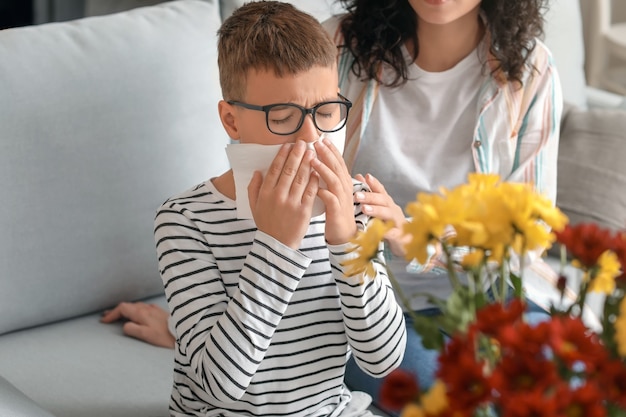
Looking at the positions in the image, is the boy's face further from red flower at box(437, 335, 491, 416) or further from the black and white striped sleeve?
red flower at box(437, 335, 491, 416)

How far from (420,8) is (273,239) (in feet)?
2.10

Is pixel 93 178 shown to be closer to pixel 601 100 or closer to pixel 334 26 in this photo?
pixel 334 26

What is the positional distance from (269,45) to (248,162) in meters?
0.15

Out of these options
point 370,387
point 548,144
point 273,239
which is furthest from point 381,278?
point 548,144

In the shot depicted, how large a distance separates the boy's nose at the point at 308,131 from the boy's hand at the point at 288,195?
0.09 ft

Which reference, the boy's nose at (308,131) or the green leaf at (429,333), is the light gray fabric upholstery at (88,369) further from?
the green leaf at (429,333)

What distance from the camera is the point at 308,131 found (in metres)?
1.14

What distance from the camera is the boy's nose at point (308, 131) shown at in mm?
1136

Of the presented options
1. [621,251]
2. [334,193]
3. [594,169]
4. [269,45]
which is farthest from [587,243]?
[594,169]

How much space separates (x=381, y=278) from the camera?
3.99 feet

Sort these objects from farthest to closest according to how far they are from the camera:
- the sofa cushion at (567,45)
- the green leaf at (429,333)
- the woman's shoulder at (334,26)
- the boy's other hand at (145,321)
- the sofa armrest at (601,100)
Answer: the sofa armrest at (601,100) < the sofa cushion at (567,45) < the woman's shoulder at (334,26) < the boy's other hand at (145,321) < the green leaf at (429,333)

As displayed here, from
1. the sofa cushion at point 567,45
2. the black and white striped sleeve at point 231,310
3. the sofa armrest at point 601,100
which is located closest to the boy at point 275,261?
the black and white striped sleeve at point 231,310

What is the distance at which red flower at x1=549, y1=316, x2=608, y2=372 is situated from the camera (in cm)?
62

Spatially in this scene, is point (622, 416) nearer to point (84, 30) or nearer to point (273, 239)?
point (273, 239)
